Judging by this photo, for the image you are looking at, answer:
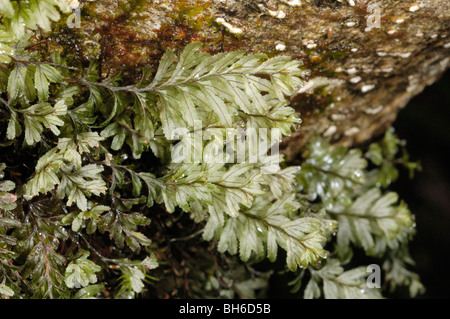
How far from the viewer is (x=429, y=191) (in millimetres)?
3381

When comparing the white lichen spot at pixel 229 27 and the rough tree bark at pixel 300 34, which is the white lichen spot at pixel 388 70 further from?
the white lichen spot at pixel 229 27

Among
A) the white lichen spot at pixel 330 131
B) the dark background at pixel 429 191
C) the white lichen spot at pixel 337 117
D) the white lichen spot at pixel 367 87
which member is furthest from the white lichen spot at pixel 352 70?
the dark background at pixel 429 191

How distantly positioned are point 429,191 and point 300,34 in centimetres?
233

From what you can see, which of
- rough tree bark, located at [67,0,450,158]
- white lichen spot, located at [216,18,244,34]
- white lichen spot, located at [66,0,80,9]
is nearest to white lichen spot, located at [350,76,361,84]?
rough tree bark, located at [67,0,450,158]

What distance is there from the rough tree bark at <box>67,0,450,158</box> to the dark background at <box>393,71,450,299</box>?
1.13 meters

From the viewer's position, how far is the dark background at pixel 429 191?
327 centimetres

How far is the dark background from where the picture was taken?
3.27 meters

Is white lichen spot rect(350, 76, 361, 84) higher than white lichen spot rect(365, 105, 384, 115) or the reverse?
higher

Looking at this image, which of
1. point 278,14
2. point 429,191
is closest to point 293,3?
point 278,14

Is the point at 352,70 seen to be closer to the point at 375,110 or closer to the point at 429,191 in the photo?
the point at 375,110

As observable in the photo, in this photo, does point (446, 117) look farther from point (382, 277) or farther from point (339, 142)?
point (382, 277)

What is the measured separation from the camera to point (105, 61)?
67.5 inches

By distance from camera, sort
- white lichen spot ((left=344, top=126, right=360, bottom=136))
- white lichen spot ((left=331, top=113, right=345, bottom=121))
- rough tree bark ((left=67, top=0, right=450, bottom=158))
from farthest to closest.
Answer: white lichen spot ((left=344, top=126, right=360, bottom=136))
white lichen spot ((left=331, top=113, right=345, bottom=121))
rough tree bark ((left=67, top=0, right=450, bottom=158))

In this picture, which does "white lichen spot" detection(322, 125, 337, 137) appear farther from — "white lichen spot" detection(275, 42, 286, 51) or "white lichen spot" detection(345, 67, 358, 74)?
"white lichen spot" detection(275, 42, 286, 51)
